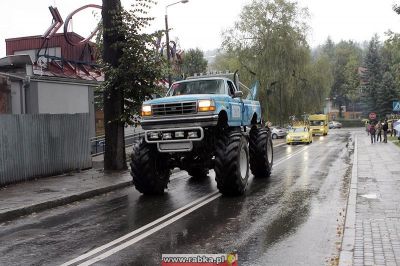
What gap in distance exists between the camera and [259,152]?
13516mm

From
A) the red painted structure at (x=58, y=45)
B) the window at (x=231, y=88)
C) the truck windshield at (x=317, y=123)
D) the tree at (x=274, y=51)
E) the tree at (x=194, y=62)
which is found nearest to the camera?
the window at (x=231, y=88)

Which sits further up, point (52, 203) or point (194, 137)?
point (194, 137)

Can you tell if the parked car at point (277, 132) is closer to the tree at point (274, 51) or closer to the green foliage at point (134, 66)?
the tree at point (274, 51)

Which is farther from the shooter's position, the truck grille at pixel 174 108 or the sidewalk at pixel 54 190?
the truck grille at pixel 174 108

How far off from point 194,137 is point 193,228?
2824 mm

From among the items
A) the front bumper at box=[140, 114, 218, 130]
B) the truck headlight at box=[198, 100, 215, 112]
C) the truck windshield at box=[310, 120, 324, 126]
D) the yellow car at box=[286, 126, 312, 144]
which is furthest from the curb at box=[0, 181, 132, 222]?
the truck windshield at box=[310, 120, 324, 126]

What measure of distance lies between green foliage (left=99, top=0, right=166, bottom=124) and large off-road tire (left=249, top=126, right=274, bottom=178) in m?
3.92

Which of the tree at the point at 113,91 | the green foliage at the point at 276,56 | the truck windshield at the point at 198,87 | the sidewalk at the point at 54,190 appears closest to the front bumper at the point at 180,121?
the truck windshield at the point at 198,87

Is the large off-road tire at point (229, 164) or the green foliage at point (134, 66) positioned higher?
the green foliage at point (134, 66)

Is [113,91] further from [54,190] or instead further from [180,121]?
[180,121]

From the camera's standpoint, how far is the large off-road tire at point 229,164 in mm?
10141

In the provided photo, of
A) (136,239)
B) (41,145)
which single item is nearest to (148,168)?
(136,239)

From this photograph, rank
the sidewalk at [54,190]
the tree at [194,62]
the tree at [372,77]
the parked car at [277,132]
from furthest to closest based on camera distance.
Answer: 1. the tree at [372,77]
2. the tree at [194,62]
3. the parked car at [277,132]
4. the sidewalk at [54,190]

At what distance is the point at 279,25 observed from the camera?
Answer: 43812mm
